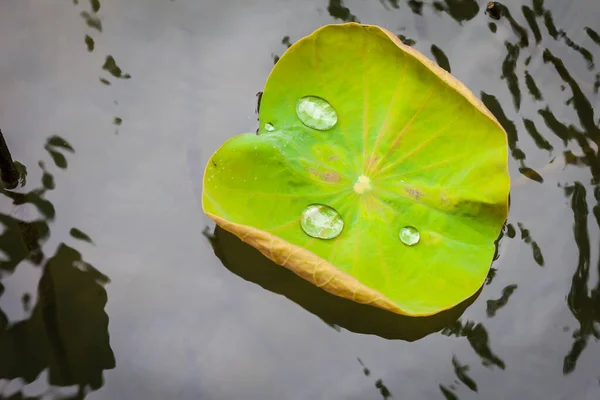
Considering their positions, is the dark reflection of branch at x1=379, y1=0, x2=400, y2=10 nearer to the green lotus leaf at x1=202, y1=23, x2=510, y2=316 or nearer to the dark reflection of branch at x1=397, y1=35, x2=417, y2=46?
the dark reflection of branch at x1=397, y1=35, x2=417, y2=46

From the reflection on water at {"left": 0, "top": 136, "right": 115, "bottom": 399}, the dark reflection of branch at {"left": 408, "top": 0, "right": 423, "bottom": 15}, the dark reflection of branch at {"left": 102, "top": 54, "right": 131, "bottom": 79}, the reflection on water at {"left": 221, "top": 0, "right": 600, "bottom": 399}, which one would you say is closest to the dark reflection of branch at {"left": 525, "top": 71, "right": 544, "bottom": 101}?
the reflection on water at {"left": 221, "top": 0, "right": 600, "bottom": 399}

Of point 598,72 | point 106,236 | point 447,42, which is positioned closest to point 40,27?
point 106,236

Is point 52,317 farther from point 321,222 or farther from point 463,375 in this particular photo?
point 463,375

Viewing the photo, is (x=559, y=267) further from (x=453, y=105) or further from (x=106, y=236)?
(x=106, y=236)

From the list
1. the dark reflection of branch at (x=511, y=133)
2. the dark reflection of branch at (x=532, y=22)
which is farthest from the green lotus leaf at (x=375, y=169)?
the dark reflection of branch at (x=532, y=22)

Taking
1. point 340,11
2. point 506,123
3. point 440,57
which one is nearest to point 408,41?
point 440,57
